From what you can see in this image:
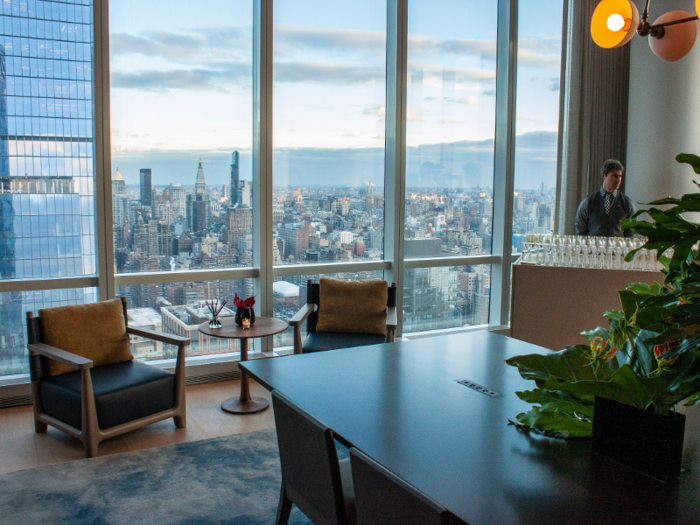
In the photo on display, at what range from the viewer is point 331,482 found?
180 centimetres

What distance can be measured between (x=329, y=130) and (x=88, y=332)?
8.84ft

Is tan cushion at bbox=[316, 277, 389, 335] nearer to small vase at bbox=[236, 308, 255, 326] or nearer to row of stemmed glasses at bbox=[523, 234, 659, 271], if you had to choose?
small vase at bbox=[236, 308, 255, 326]

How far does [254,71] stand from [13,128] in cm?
187

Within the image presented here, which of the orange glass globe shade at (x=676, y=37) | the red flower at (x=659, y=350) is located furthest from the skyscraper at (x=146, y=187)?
the red flower at (x=659, y=350)

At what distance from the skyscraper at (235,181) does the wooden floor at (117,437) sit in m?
1.61

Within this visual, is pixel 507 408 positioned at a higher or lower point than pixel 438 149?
lower

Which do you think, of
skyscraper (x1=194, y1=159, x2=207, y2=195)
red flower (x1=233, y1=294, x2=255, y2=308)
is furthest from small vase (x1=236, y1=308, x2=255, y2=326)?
skyscraper (x1=194, y1=159, x2=207, y2=195)

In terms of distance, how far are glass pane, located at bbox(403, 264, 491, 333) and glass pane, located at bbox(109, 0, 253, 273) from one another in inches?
66.5

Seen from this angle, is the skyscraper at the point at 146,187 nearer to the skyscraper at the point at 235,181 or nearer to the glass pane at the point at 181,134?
the glass pane at the point at 181,134

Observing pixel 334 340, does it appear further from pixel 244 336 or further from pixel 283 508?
pixel 283 508

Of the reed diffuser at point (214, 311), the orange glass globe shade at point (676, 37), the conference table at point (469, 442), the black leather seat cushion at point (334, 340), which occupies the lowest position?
the black leather seat cushion at point (334, 340)

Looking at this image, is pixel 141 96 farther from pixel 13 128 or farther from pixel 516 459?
pixel 516 459

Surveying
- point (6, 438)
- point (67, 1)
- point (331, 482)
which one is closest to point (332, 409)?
point (331, 482)

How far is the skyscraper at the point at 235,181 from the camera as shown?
16.4 ft
